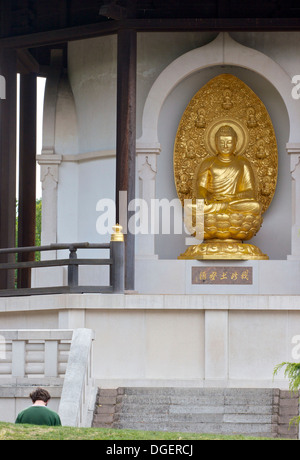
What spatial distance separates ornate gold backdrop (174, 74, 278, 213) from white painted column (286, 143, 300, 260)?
3.21 feet

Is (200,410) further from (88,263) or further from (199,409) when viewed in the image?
(88,263)

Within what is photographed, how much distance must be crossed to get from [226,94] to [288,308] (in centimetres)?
485

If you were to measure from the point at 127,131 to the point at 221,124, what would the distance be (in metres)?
2.26

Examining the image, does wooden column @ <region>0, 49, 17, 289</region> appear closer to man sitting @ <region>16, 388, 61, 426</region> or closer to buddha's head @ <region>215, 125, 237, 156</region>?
buddha's head @ <region>215, 125, 237, 156</region>

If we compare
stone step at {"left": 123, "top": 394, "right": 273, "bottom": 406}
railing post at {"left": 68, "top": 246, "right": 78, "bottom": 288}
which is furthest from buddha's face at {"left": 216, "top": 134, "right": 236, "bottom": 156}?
stone step at {"left": 123, "top": 394, "right": 273, "bottom": 406}

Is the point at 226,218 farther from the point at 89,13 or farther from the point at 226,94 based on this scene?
the point at 89,13

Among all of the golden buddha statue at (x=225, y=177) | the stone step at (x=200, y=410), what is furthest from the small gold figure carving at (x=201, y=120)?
the stone step at (x=200, y=410)

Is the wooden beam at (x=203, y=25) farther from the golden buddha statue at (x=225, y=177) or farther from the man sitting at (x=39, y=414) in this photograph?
the man sitting at (x=39, y=414)

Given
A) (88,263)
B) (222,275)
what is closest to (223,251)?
(222,275)

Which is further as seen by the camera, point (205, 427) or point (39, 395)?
point (205, 427)

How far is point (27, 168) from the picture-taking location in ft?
70.8

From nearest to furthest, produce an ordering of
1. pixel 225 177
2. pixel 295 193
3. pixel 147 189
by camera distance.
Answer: pixel 295 193 → pixel 147 189 → pixel 225 177

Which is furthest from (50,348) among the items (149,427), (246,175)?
(246,175)
